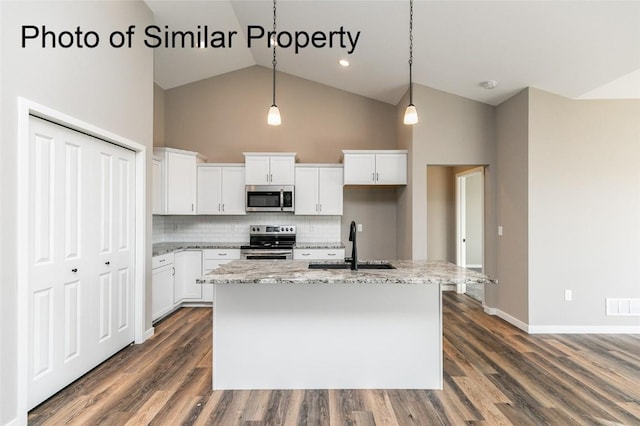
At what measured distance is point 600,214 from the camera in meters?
3.80

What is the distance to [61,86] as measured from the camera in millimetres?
2441

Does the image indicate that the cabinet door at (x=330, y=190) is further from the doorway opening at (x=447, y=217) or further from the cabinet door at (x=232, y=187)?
the doorway opening at (x=447, y=217)

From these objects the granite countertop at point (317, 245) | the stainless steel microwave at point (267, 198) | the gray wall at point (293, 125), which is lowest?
the granite countertop at point (317, 245)

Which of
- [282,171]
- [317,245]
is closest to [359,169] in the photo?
[282,171]

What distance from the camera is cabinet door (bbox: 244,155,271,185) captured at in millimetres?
5035

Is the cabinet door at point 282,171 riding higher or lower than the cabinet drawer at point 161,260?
higher

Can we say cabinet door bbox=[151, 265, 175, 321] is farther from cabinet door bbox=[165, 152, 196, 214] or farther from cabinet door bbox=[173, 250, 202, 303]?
cabinet door bbox=[165, 152, 196, 214]

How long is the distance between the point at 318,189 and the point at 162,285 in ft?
8.26

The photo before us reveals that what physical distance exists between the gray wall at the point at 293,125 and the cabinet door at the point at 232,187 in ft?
1.54

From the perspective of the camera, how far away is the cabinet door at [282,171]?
5051 mm

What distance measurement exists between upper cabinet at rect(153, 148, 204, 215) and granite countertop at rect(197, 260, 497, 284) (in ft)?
8.69

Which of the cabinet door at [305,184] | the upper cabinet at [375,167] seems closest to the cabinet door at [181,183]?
the cabinet door at [305,184]

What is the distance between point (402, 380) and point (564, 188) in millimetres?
2942

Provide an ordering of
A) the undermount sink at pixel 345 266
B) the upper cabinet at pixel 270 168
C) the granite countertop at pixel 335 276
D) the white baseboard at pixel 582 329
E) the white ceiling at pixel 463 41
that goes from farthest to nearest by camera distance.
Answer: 1. the upper cabinet at pixel 270 168
2. the white baseboard at pixel 582 329
3. the white ceiling at pixel 463 41
4. the undermount sink at pixel 345 266
5. the granite countertop at pixel 335 276
